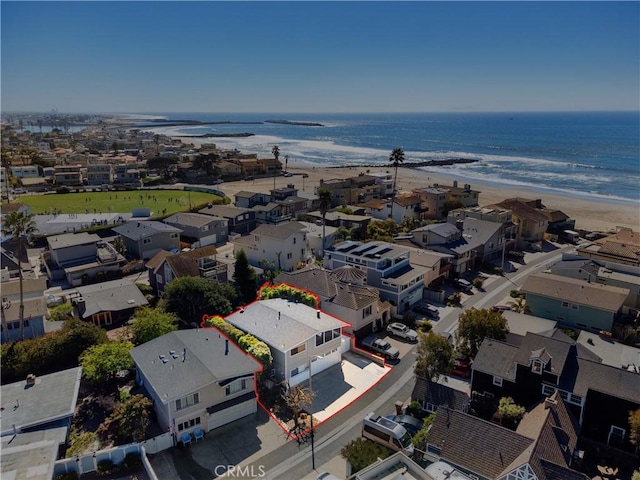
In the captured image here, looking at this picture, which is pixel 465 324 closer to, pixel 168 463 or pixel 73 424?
pixel 168 463

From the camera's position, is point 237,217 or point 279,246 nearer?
point 279,246

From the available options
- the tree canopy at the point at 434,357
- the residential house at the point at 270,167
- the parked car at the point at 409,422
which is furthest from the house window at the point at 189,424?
the residential house at the point at 270,167

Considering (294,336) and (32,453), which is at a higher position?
(294,336)

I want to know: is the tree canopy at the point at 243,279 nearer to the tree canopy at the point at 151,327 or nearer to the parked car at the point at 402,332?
the tree canopy at the point at 151,327

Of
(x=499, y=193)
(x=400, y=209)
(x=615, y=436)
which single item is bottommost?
(x=615, y=436)

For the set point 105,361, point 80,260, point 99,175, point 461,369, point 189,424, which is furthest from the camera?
point 99,175

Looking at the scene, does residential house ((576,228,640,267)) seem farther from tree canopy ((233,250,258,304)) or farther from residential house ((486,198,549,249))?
tree canopy ((233,250,258,304))

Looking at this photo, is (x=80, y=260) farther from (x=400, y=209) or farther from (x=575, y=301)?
(x=575, y=301)

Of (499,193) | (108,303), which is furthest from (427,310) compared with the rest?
(499,193)
